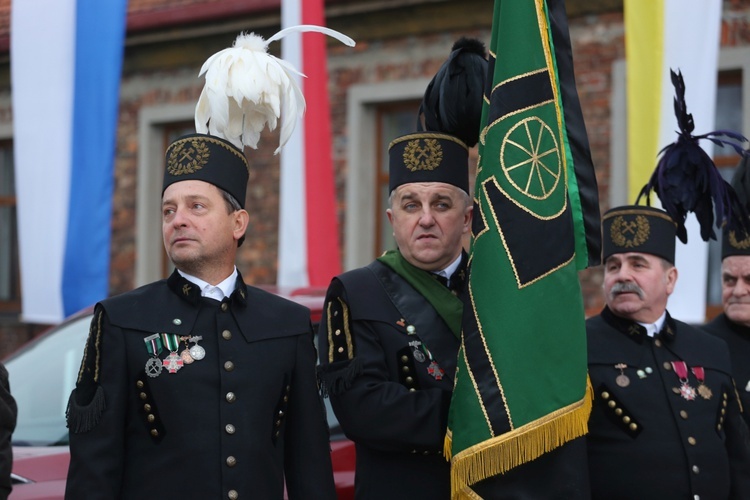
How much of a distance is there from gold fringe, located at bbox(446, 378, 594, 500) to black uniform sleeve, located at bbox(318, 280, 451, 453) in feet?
0.45

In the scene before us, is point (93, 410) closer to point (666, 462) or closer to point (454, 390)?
point (454, 390)

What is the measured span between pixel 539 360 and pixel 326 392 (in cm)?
66

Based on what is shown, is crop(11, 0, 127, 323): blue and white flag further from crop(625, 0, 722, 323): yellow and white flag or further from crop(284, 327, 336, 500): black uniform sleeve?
crop(284, 327, 336, 500): black uniform sleeve

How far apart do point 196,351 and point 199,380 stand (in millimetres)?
86

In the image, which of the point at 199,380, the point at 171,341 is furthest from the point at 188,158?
the point at 199,380

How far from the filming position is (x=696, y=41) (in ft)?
23.0

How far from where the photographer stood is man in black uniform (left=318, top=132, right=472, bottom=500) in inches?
145

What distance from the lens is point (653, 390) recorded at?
4.32m

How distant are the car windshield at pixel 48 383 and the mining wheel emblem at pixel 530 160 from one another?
150cm

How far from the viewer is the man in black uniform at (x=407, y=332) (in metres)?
3.68

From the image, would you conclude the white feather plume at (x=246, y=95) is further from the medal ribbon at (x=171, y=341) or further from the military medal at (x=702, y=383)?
the military medal at (x=702, y=383)

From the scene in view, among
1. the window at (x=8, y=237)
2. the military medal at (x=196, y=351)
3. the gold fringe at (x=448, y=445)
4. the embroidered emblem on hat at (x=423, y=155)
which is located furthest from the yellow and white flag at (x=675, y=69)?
the window at (x=8, y=237)

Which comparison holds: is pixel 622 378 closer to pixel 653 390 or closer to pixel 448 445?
pixel 653 390

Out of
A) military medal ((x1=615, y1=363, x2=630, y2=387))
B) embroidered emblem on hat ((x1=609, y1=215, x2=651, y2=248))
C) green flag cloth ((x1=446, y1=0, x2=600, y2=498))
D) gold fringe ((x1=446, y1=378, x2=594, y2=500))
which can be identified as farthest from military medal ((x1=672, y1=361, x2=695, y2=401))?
gold fringe ((x1=446, y1=378, x2=594, y2=500))
